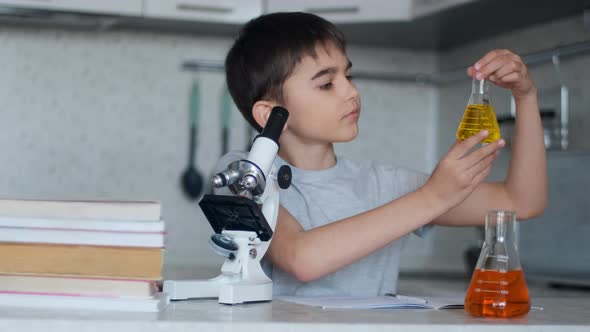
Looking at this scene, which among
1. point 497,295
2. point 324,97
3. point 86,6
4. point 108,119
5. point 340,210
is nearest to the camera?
point 497,295

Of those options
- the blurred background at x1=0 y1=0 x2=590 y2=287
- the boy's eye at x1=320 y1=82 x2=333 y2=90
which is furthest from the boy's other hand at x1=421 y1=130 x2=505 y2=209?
the blurred background at x1=0 y1=0 x2=590 y2=287

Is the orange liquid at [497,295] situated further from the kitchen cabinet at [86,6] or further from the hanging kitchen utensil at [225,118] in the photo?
the hanging kitchen utensil at [225,118]

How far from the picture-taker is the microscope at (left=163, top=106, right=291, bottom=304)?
102 cm

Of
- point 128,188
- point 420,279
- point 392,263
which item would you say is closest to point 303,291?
point 392,263

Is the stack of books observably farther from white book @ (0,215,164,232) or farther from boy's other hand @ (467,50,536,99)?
boy's other hand @ (467,50,536,99)

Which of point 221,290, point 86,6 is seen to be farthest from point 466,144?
point 86,6

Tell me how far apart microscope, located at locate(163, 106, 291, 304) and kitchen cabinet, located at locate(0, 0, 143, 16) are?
1.37 metres

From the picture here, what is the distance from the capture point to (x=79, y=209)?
91 cm

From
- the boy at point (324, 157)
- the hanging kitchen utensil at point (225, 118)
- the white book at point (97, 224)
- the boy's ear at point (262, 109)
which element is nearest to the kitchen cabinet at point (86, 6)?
the hanging kitchen utensil at point (225, 118)

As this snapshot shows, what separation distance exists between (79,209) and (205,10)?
1.60 m

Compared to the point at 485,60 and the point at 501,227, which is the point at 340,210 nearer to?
the point at 485,60

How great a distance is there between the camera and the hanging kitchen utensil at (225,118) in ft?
8.89

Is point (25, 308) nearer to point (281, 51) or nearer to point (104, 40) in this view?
point (281, 51)

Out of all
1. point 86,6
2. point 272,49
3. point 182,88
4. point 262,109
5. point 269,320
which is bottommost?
point 269,320
